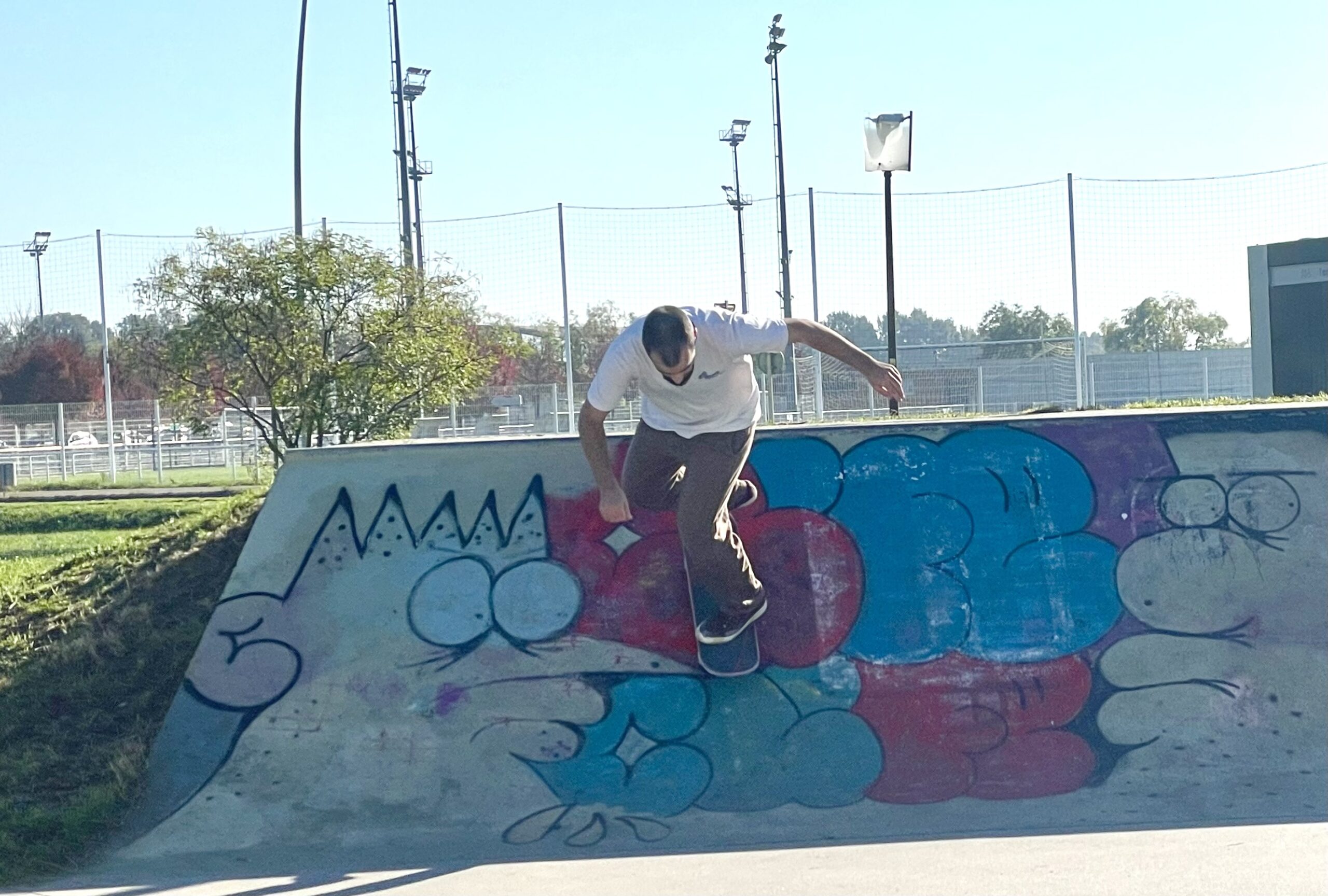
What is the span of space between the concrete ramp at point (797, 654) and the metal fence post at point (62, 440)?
2135cm

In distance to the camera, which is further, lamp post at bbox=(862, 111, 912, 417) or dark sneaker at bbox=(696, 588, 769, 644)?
lamp post at bbox=(862, 111, 912, 417)

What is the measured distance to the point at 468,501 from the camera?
5.82m

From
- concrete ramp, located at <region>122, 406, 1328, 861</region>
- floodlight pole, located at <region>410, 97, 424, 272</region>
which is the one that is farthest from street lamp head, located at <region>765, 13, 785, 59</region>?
concrete ramp, located at <region>122, 406, 1328, 861</region>

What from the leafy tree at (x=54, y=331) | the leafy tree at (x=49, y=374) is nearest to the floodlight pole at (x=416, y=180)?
the leafy tree at (x=54, y=331)

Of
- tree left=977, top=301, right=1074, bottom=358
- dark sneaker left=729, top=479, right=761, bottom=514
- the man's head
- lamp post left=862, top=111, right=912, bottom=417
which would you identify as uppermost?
lamp post left=862, top=111, right=912, bottom=417

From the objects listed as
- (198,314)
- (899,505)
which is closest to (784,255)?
(198,314)

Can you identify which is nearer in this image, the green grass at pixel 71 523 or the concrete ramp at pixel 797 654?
the concrete ramp at pixel 797 654

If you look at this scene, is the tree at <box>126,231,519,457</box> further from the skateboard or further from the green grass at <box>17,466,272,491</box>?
the green grass at <box>17,466,272,491</box>

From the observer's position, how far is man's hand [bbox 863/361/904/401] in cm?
505

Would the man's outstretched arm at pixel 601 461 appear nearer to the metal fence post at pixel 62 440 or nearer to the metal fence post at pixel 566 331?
the metal fence post at pixel 566 331

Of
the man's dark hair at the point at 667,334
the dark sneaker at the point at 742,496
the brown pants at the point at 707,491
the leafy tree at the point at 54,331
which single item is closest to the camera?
the man's dark hair at the point at 667,334

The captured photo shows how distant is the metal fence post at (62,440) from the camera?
24797 millimetres

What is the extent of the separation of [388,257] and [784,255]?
238 inches

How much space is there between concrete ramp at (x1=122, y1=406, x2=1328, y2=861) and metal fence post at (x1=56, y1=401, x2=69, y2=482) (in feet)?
70.1
